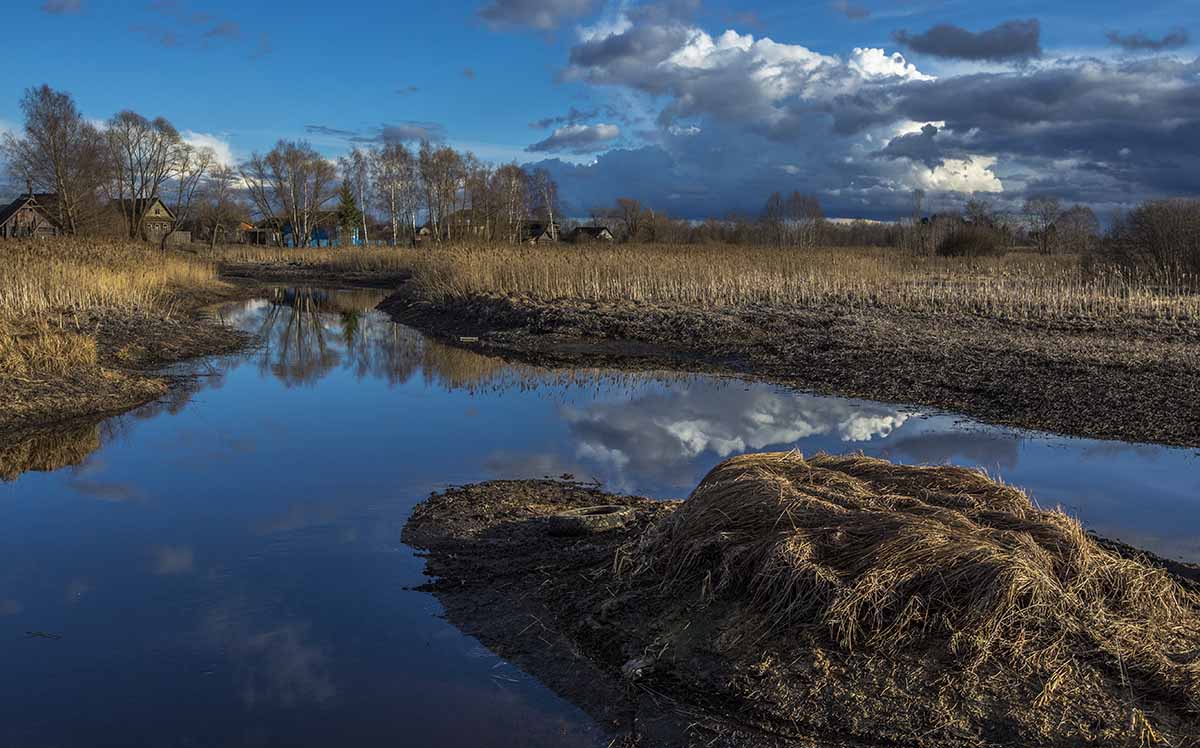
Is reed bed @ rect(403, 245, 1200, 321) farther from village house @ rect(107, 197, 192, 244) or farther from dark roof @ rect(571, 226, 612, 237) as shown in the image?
dark roof @ rect(571, 226, 612, 237)

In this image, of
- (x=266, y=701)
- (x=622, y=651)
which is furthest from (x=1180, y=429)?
(x=266, y=701)

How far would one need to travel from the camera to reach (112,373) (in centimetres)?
1233

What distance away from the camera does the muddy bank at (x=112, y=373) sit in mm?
10391

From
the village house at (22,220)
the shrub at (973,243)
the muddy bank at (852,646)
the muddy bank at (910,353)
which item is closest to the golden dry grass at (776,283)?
the muddy bank at (910,353)

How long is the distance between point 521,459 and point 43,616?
4522 millimetres

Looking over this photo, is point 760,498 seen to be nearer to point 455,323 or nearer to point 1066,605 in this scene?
point 1066,605

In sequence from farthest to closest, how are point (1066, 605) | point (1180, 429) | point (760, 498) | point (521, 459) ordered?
point (1180, 429)
point (521, 459)
point (760, 498)
point (1066, 605)

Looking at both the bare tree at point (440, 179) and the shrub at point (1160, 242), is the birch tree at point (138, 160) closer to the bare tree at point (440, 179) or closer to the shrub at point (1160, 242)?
the bare tree at point (440, 179)

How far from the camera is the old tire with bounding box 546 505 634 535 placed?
19.8ft

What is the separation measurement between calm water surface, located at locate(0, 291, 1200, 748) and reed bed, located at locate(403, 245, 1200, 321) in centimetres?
784

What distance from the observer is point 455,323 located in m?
22.0

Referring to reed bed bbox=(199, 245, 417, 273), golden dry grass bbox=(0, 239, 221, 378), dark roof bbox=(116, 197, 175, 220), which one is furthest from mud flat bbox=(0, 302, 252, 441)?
dark roof bbox=(116, 197, 175, 220)

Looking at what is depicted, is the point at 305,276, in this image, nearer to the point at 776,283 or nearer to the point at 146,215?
the point at 146,215

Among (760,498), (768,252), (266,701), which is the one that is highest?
(768,252)
